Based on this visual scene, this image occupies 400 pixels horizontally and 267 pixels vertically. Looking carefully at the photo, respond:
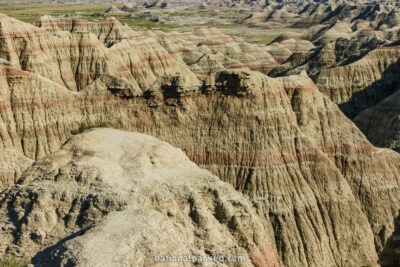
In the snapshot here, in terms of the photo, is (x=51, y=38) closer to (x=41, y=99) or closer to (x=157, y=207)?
(x=41, y=99)

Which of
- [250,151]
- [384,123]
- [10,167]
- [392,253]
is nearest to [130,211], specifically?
[392,253]

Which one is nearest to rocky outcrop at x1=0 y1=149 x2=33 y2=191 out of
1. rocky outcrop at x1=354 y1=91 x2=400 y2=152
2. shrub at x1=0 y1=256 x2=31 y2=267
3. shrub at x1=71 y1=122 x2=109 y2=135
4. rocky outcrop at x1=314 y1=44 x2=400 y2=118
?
shrub at x1=71 y1=122 x2=109 y2=135

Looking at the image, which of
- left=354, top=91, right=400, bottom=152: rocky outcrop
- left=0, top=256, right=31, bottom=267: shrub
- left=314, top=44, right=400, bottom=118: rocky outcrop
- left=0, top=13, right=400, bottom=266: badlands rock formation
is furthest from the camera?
left=314, top=44, right=400, bottom=118: rocky outcrop

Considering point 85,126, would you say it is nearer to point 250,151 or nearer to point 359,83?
point 250,151

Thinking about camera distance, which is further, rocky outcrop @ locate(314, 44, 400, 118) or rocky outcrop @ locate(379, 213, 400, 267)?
rocky outcrop @ locate(314, 44, 400, 118)

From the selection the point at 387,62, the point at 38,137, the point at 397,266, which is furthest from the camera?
the point at 387,62

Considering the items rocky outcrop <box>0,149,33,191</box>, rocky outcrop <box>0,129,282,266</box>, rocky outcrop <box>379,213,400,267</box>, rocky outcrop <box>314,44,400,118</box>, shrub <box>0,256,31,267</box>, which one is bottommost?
rocky outcrop <box>314,44,400,118</box>

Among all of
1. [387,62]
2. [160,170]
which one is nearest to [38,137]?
[160,170]

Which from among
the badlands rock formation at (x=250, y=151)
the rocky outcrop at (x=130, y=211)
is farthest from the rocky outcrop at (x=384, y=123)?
the rocky outcrop at (x=130, y=211)

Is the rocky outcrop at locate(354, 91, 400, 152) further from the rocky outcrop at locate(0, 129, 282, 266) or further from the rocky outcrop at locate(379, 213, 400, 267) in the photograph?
the rocky outcrop at locate(0, 129, 282, 266)

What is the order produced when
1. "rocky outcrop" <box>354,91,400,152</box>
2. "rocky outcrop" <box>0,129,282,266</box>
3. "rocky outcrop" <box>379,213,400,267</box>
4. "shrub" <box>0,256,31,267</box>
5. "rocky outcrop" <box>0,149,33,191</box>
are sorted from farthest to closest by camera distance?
"rocky outcrop" <box>354,91,400,152</box>, "rocky outcrop" <box>0,149,33,191</box>, "rocky outcrop" <box>379,213,400,267</box>, "shrub" <box>0,256,31,267</box>, "rocky outcrop" <box>0,129,282,266</box>
